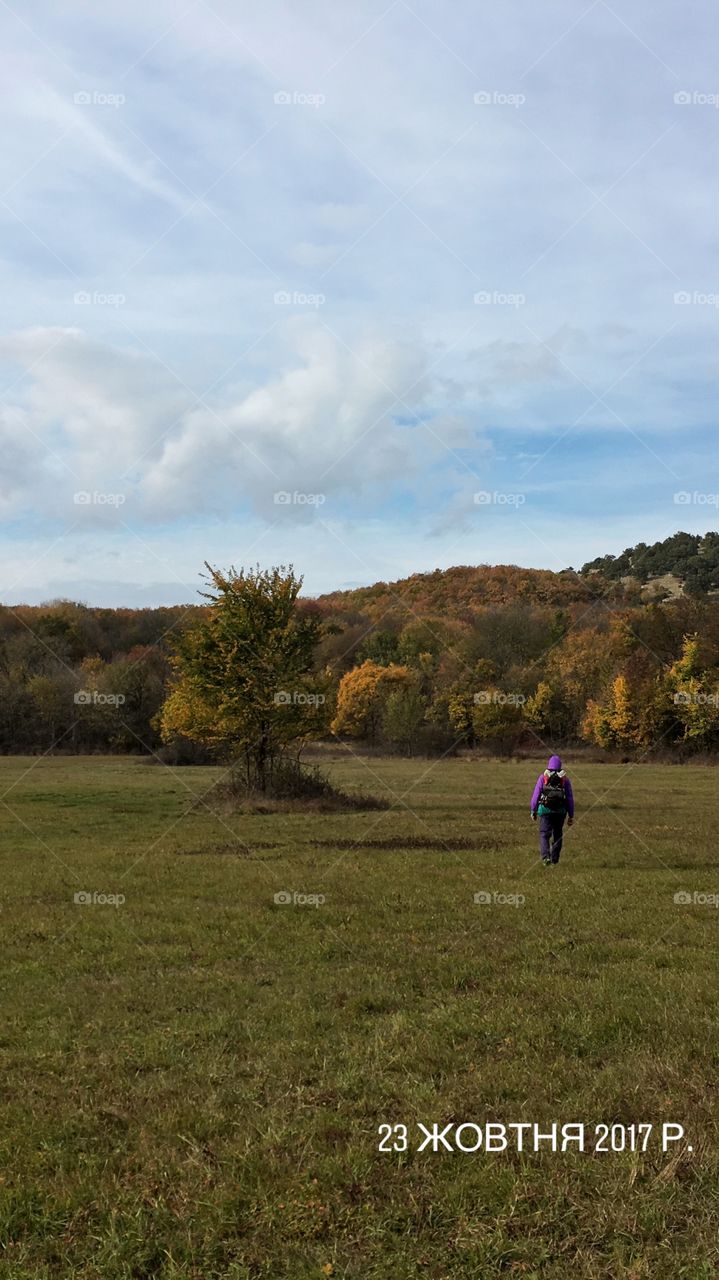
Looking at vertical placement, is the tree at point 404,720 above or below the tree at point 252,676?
below

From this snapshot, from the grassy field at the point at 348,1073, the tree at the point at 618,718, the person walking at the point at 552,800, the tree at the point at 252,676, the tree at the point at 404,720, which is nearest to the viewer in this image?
the grassy field at the point at 348,1073

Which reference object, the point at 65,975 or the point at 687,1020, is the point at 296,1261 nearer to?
the point at 687,1020

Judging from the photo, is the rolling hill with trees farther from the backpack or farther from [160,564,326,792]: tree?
the backpack

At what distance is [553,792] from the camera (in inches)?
805

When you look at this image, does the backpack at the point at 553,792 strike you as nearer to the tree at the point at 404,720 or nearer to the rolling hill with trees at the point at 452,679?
the rolling hill with trees at the point at 452,679

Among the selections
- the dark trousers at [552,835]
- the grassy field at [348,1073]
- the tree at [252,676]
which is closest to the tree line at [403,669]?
the tree at [252,676]

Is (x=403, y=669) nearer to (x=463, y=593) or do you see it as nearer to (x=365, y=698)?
(x=365, y=698)

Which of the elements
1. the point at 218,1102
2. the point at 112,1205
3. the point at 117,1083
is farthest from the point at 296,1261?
the point at 117,1083

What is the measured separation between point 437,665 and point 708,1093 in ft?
338

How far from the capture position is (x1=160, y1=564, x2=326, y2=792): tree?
34281 millimetres

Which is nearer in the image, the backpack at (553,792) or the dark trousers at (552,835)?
the backpack at (553,792)

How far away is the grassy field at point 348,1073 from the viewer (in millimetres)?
Result: 5379

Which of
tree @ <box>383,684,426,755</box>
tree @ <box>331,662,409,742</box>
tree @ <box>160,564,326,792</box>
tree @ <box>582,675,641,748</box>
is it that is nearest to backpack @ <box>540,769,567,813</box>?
tree @ <box>160,564,326,792</box>

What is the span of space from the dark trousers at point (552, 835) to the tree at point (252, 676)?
1493 centimetres
